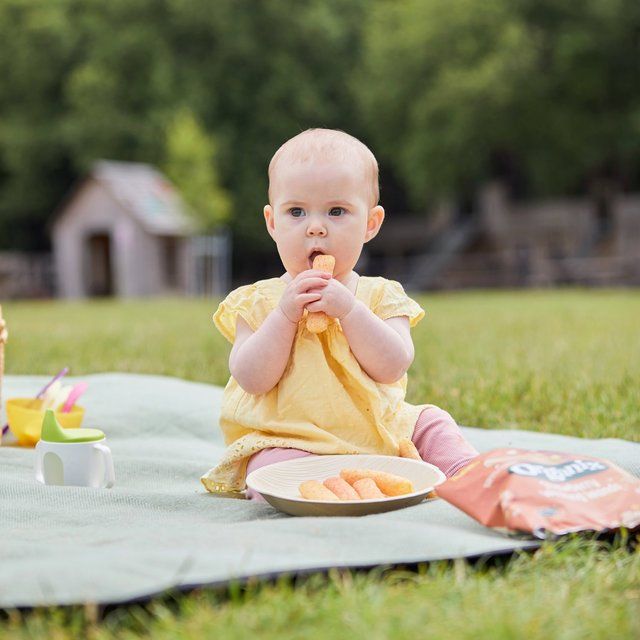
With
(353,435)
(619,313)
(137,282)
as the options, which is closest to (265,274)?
(137,282)

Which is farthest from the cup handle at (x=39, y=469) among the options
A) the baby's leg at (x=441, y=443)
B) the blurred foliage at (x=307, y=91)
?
the blurred foliage at (x=307, y=91)

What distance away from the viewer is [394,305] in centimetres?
257

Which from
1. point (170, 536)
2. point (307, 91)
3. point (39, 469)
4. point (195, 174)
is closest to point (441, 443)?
point (170, 536)

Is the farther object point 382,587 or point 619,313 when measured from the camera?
point 619,313

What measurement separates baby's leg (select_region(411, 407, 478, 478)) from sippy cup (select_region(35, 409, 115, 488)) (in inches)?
32.9

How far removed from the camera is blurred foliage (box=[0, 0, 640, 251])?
21031 mm

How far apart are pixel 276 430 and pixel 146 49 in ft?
74.5

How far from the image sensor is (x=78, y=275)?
21984 mm

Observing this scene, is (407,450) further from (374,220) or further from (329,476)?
(374,220)

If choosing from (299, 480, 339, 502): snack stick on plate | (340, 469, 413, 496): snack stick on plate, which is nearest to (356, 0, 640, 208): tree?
(340, 469, 413, 496): snack stick on plate

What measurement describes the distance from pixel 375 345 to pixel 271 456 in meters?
0.39

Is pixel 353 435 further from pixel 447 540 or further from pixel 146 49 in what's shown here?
pixel 146 49

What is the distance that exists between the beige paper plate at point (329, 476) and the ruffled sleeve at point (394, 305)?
419 mm

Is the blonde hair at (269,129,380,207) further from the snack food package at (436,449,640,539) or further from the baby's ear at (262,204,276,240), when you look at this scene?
the snack food package at (436,449,640,539)
